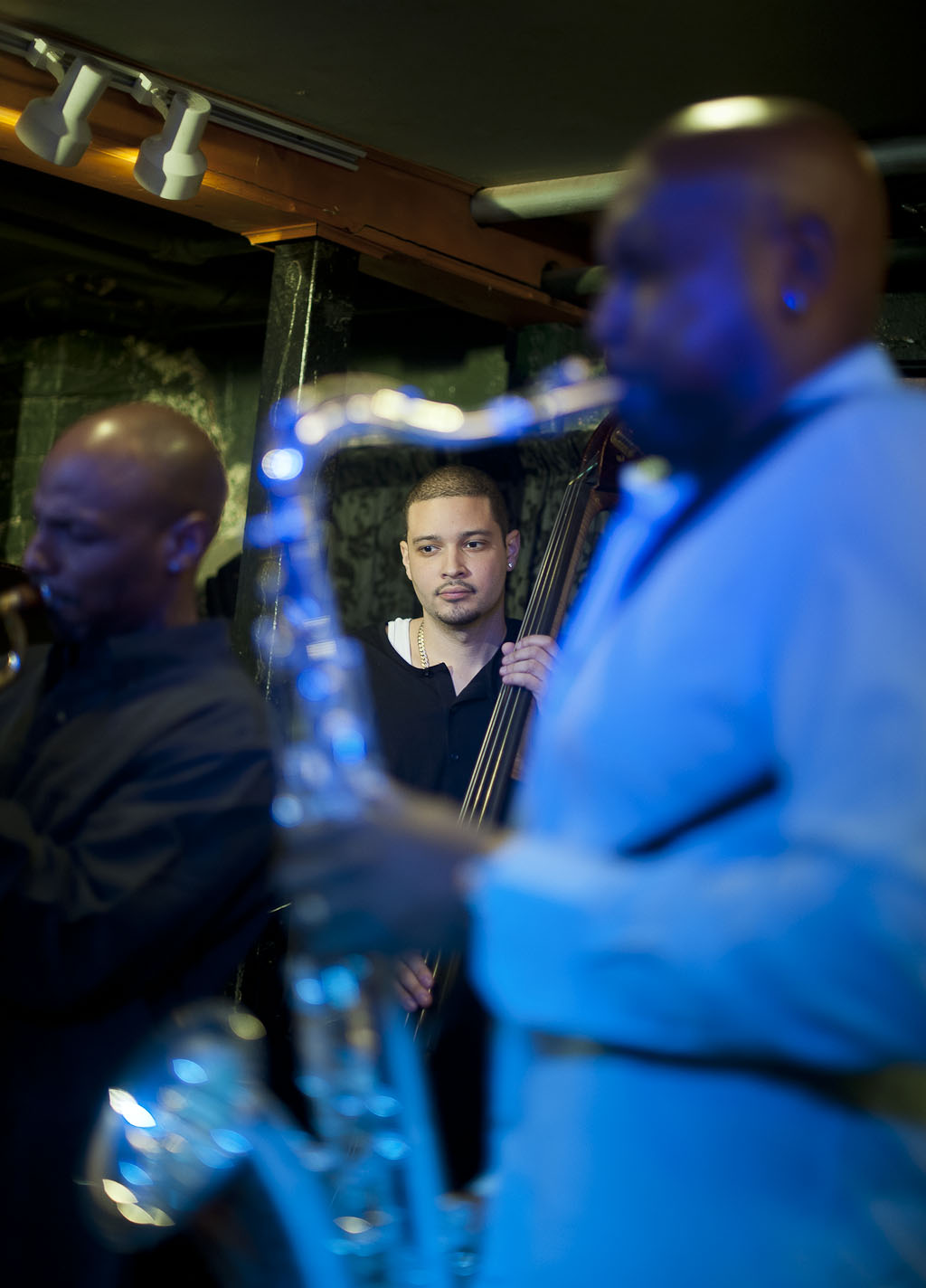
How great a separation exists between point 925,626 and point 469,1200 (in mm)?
752

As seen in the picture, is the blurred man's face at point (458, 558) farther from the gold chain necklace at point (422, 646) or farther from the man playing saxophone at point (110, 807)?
the man playing saxophone at point (110, 807)

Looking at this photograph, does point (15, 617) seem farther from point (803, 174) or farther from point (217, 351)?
point (217, 351)

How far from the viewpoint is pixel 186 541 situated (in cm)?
190

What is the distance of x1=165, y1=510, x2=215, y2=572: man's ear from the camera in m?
1.89

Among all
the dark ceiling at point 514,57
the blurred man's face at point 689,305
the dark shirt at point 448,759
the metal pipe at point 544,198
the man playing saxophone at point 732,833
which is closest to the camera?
the man playing saxophone at point 732,833

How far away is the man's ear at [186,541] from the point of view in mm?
1891

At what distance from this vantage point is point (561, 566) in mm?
3137

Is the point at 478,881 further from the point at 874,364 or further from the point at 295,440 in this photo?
the point at 295,440

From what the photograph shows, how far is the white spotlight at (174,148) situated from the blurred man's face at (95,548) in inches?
75.4

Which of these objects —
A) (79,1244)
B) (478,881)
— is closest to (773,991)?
(478,881)

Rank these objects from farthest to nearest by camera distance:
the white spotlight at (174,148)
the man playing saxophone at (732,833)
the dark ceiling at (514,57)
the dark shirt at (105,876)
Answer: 1. the white spotlight at (174,148)
2. the dark ceiling at (514,57)
3. the dark shirt at (105,876)
4. the man playing saxophone at (732,833)

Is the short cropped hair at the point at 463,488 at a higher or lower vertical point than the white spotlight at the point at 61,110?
lower

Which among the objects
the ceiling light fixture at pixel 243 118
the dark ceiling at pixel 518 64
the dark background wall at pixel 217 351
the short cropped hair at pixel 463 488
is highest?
the dark ceiling at pixel 518 64

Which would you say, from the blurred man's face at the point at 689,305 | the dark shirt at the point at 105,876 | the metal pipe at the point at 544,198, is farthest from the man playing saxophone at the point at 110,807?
the metal pipe at the point at 544,198
